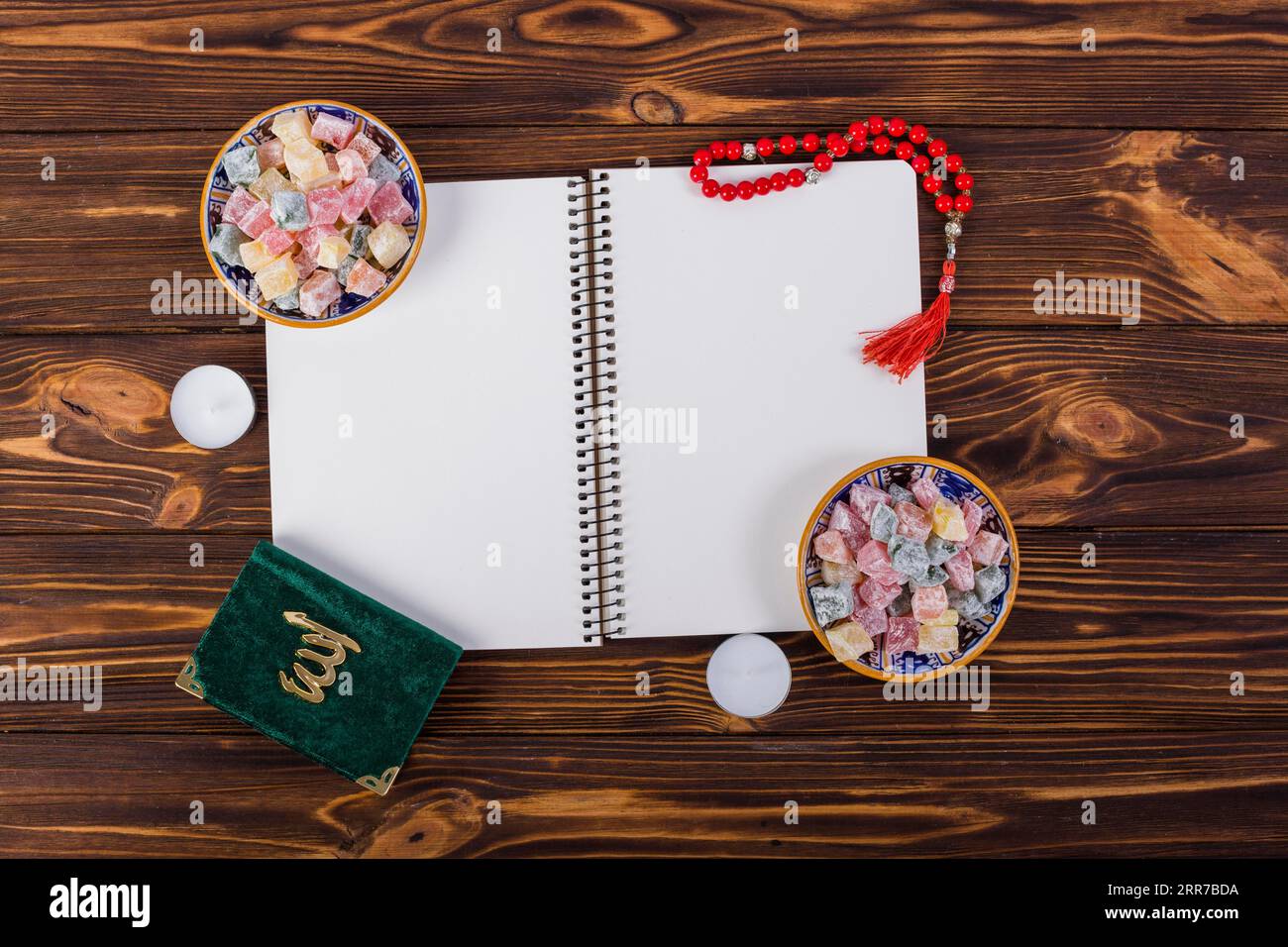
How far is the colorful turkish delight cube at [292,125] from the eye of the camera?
1017mm

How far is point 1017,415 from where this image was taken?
3.62 feet

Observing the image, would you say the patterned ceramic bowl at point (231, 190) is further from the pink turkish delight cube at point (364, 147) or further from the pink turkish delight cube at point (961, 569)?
the pink turkish delight cube at point (961, 569)

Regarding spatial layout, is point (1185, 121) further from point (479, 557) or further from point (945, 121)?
point (479, 557)

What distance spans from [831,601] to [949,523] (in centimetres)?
17

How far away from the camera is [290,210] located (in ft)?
3.27

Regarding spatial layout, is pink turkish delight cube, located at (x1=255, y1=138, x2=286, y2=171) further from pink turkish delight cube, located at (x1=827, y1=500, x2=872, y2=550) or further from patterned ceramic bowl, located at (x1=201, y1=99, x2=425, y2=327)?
pink turkish delight cube, located at (x1=827, y1=500, x2=872, y2=550)

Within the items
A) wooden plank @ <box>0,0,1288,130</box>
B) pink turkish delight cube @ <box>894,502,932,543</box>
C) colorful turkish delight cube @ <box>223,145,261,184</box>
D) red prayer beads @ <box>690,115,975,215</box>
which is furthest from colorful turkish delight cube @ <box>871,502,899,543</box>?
colorful turkish delight cube @ <box>223,145,261,184</box>

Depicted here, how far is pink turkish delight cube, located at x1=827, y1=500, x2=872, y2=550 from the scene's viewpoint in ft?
3.37

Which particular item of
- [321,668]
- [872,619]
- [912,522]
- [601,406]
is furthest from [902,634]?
[321,668]

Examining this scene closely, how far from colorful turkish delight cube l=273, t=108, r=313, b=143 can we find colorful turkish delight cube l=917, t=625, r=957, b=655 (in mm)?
959

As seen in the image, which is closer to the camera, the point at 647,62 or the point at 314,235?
the point at 314,235

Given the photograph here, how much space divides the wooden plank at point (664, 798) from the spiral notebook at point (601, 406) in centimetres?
18

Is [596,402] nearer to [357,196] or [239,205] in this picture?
[357,196]

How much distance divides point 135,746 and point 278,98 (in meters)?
0.87
